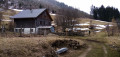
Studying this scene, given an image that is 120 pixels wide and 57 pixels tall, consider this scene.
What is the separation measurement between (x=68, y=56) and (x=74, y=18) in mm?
41770

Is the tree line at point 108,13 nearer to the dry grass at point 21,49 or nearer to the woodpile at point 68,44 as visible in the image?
the woodpile at point 68,44

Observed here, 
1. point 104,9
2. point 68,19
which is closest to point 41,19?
point 68,19

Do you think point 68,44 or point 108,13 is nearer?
point 68,44

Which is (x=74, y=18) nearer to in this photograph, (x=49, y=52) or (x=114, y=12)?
(x=49, y=52)

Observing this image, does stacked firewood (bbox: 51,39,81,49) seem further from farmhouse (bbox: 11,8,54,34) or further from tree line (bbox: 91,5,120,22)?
tree line (bbox: 91,5,120,22)

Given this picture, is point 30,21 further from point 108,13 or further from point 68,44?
point 108,13

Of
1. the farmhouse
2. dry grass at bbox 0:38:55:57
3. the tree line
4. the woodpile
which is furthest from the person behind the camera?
the tree line

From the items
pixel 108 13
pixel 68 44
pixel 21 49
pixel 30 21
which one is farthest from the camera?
pixel 108 13

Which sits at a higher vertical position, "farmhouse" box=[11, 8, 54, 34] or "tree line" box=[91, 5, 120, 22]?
"tree line" box=[91, 5, 120, 22]

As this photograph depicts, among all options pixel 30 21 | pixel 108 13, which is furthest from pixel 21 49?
pixel 108 13

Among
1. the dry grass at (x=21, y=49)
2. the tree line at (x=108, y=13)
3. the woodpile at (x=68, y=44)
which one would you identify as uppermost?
the tree line at (x=108, y=13)

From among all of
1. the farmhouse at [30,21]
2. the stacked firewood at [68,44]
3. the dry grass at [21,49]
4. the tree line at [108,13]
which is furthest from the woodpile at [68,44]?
the tree line at [108,13]

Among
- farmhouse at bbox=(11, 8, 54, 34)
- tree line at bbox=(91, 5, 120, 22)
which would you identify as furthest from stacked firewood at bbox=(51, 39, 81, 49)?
tree line at bbox=(91, 5, 120, 22)

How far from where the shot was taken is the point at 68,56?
50.9 ft
